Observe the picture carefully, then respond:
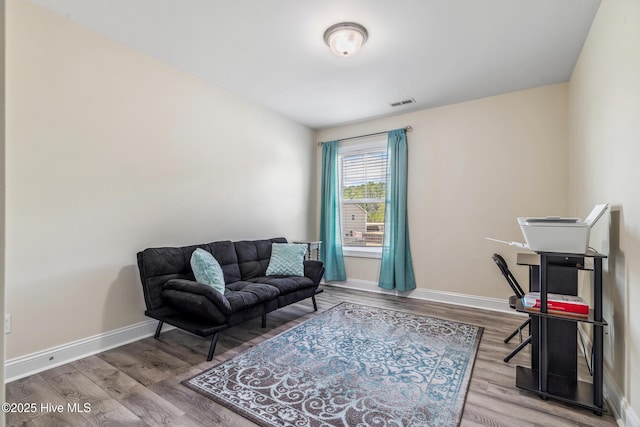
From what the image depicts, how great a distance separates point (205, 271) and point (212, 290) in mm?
332

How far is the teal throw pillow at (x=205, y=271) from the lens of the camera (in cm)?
253

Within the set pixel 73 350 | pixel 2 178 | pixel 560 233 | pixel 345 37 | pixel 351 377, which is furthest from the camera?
pixel 345 37

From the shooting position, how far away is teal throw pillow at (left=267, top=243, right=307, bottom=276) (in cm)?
339

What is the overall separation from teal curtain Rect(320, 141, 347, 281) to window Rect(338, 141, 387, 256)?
0.15 meters

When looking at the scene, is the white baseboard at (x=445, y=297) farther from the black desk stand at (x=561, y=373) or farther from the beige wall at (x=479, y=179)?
the black desk stand at (x=561, y=373)

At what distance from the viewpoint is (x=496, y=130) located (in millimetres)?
3523

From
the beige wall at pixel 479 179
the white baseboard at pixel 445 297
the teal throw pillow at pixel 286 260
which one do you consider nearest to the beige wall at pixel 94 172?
the teal throw pillow at pixel 286 260

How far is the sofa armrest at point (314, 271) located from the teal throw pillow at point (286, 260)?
0.06 m

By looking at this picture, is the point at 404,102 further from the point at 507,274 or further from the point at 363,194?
the point at 507,274

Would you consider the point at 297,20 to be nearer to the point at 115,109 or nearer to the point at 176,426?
the point at 115,109

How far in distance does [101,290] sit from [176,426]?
4.81 feet

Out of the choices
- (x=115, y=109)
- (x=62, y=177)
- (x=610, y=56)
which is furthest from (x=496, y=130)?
(x=62, y=177)

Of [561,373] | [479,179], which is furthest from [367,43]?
[561,373]

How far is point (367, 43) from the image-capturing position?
2508 millimetres
